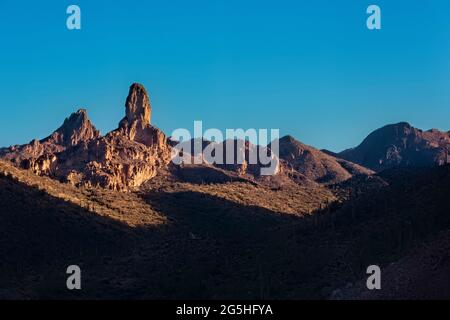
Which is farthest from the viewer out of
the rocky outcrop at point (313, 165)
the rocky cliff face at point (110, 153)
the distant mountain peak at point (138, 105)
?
the rocky outcrop at point (313, 165)

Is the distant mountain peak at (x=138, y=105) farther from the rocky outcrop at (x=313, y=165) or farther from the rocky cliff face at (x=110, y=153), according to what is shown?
the rocky outcrop at (x=313, y=165)

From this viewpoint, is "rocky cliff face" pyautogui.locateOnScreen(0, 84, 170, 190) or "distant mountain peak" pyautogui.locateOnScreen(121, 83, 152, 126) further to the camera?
"distant mountain peak" pyautogui.locateOnScreen(121, 83, 152, 126)

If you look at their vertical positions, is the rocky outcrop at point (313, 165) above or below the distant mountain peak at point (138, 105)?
below

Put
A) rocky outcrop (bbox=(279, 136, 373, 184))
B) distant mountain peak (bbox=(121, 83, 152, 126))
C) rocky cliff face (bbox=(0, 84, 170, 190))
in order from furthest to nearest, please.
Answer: rocky outcrop (bbox=(279, 136, 373, 184)) < distant mountain peak (bbox=(121, 83, 152, 126)) < rocky cliff face (bbox=(0, 84, 170, 190))

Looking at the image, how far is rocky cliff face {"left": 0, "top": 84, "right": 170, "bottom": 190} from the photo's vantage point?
97562mm

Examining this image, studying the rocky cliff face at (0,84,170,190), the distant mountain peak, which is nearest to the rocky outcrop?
the distant mountain peak

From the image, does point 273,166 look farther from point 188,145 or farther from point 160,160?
point 160,160

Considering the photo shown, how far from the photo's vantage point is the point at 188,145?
15250cm

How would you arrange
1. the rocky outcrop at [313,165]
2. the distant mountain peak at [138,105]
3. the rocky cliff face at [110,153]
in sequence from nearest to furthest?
1. the rocky cliff face at [110,153]
2. the distant mountain peak at [138,105]
3. the rocky outcrop at [313,165]

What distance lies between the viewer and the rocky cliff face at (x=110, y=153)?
9756cm

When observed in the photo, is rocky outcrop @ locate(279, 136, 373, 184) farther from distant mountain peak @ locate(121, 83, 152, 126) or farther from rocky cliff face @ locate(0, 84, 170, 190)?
rocky cliff face @ locate(0, 84, 170, 190)

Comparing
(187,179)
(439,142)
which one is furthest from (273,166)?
(439,142)

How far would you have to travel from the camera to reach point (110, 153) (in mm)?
109812

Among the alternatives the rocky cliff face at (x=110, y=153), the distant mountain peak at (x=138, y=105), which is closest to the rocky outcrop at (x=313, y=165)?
the distant mountain peak at (x=138, y=105)
